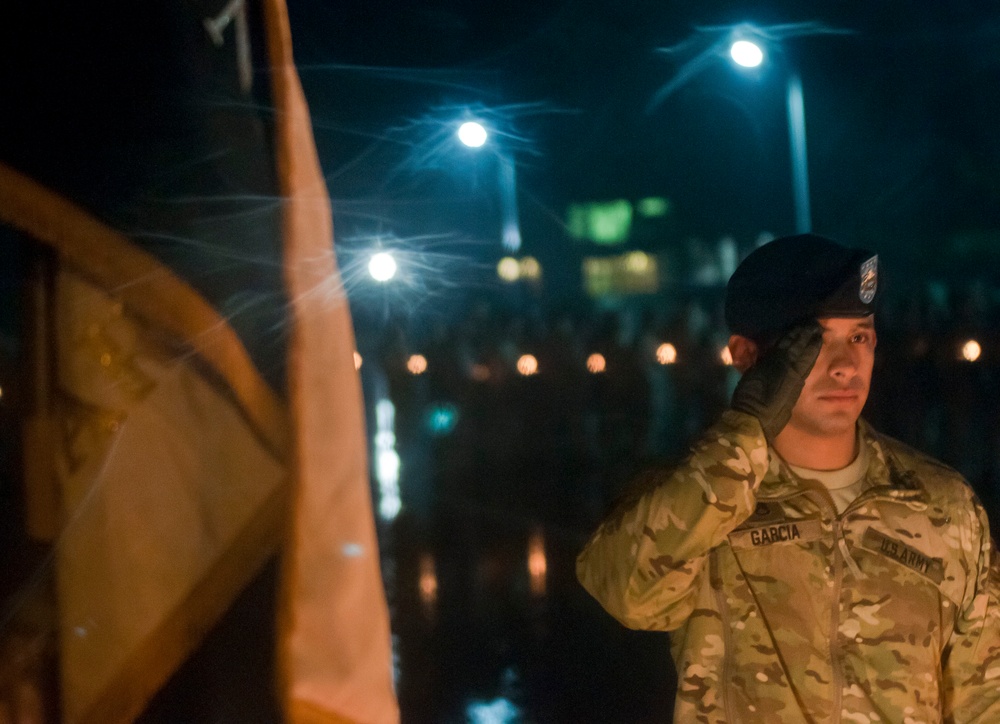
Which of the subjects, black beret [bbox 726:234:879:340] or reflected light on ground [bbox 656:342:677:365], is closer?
black beret [bbox 726:234:879:340]

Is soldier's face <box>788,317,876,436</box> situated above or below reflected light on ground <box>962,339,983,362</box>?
below

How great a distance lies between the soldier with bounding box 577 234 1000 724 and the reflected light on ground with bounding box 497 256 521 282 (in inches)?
853

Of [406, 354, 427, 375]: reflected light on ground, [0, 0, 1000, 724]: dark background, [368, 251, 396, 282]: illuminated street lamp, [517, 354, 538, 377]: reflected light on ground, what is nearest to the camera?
[0, 0, 1000, 724]: dark background

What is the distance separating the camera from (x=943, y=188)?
22.5 metres

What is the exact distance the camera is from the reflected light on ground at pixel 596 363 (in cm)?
→ 1444

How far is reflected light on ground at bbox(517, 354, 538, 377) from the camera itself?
1488 centimetres

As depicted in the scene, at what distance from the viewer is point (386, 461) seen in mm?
14242

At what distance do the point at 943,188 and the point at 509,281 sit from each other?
34.9 feet

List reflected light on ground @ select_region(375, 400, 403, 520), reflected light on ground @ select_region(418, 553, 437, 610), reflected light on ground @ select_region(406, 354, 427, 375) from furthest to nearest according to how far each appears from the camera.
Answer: reflected light on ground @ select_region(406, 354, 427, 375)
reflected light on ground @ select_region(375, 400, 403, 520)
reflected light on ground @ select_region(418, 553, 437, 610)

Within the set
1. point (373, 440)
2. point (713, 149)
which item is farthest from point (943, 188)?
point (373, 440)

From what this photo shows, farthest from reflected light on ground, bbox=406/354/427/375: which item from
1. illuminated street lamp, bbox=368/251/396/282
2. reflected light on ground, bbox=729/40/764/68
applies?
reflected light on ground, bbox=729/40/764/68

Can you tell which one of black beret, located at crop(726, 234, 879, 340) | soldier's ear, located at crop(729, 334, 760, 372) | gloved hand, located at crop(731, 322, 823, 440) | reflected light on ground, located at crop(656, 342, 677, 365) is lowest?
gloved hand, located at crop(731, 322, 823, 440)

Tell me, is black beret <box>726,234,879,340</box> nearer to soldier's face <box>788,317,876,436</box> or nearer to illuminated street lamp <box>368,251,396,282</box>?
soldier's face <box>788,317,876,436</box>

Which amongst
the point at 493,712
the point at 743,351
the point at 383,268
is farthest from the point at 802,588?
the point at 383,268
